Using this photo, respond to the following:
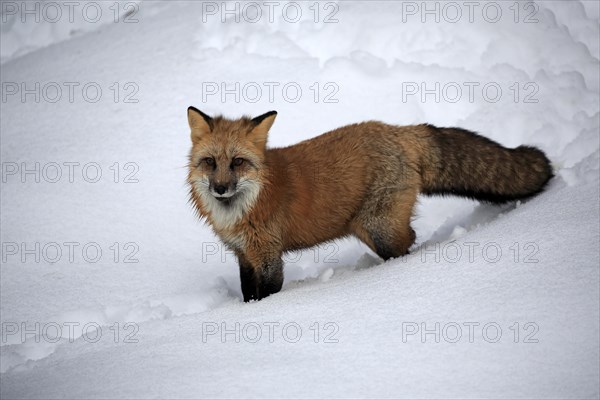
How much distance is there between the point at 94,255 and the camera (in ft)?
18.0

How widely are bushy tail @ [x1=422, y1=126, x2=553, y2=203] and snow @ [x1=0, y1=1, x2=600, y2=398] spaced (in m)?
0.15

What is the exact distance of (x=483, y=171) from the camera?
4.77 m

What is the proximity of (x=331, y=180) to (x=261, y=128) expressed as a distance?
0.72 metres

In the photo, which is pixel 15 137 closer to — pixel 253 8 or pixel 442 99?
pixel 253 8

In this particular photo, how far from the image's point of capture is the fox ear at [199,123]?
4.39m

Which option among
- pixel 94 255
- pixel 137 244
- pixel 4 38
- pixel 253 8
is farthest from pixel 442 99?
pixel 4 38
